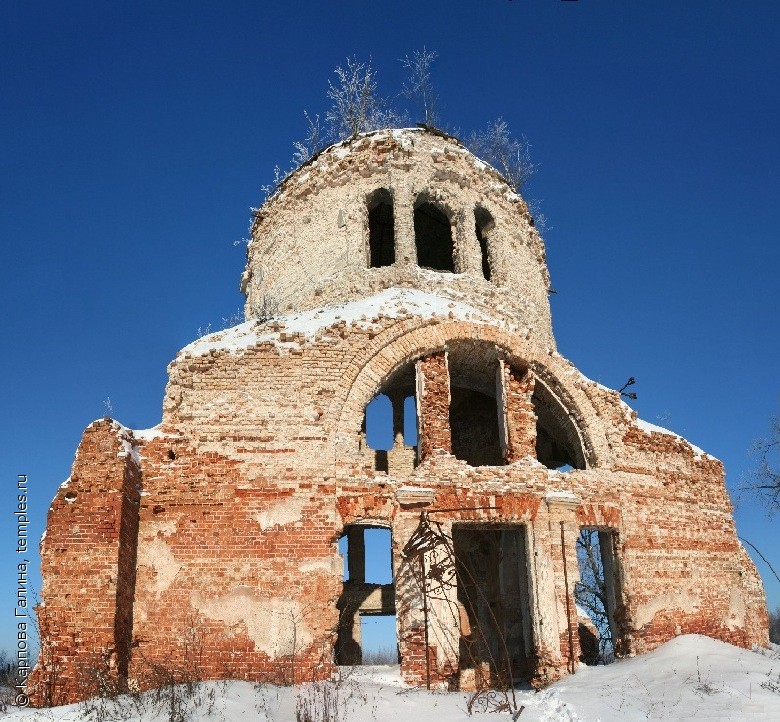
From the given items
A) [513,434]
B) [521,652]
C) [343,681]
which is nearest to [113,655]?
[343,681]

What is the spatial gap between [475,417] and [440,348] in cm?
377

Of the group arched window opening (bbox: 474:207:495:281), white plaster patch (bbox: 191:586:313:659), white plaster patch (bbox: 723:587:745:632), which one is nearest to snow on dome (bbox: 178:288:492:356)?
arched window opening (bbox: 474:207:495:281)

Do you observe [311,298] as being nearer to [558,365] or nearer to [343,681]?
[558,365]

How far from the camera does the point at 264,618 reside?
793 centimetres

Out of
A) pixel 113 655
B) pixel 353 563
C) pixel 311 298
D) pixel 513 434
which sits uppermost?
pixel 311 298

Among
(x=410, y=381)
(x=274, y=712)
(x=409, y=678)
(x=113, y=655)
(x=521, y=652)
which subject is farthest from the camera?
(x=410, y=381)

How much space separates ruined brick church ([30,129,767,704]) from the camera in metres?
7.81

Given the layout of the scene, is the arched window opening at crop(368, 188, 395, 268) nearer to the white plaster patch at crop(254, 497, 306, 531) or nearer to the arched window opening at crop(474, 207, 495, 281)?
the arched window opening at crop(474, 207, 495, 281)

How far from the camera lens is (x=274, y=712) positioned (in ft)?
21.8

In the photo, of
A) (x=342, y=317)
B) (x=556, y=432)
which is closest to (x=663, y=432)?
(x=556, y=432)

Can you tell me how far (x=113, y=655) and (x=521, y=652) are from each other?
634 cm

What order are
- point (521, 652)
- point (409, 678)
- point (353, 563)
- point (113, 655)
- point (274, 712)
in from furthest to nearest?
point (353, 563), point (521, 652), point (409, 678), point (113, 655), point (274, 712)

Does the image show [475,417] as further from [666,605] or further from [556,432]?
[666,605]

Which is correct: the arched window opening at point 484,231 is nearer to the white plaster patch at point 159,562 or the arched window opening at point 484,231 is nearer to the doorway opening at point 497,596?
the doorway opening at point 497,596
